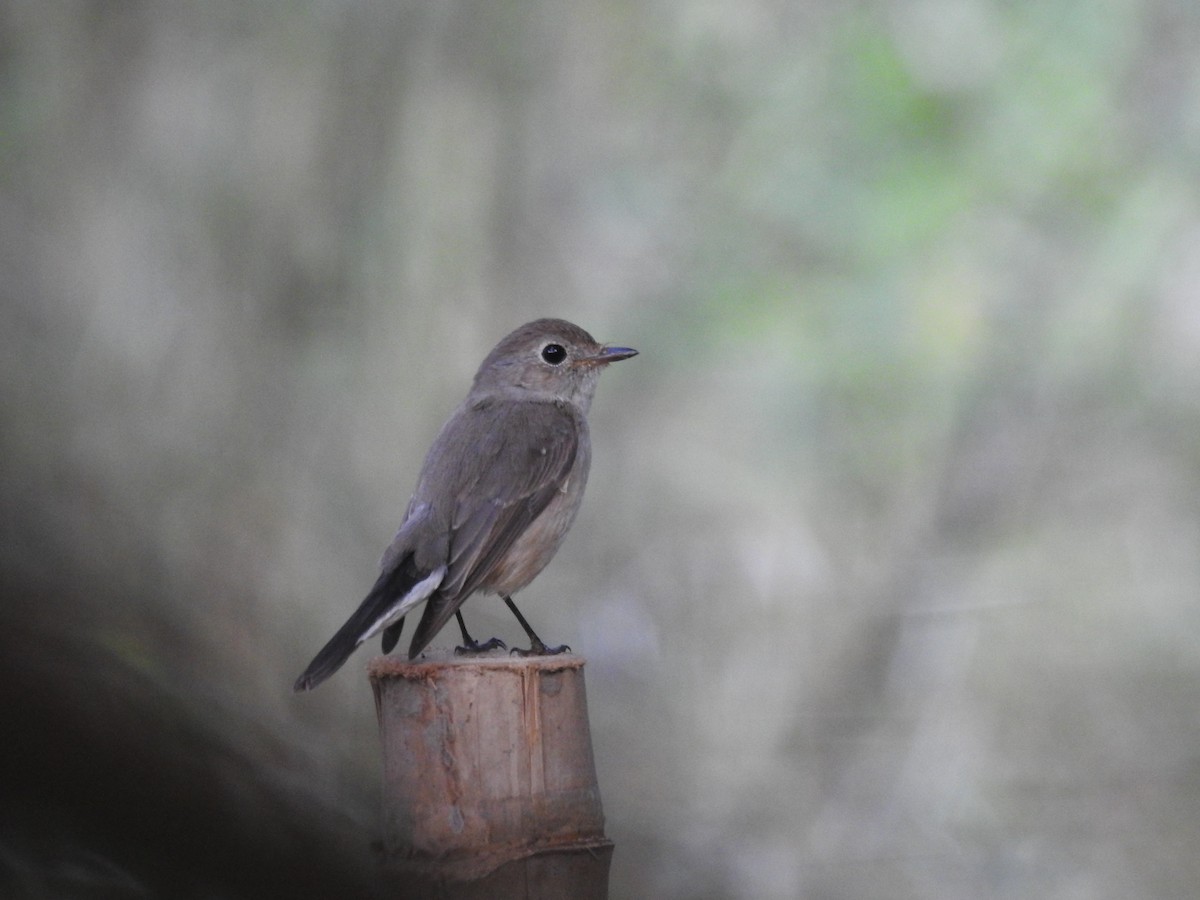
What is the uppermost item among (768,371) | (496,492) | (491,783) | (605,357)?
(768,371)

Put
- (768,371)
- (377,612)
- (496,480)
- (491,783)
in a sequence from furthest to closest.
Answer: (768,371)
(496,480)
(377,612)
(491,783)

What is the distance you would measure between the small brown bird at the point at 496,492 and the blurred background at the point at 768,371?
5.31 feet

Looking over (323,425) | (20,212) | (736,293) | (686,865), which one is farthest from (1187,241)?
(20,212)

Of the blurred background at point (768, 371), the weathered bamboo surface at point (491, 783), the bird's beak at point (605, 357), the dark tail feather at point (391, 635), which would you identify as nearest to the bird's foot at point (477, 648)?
the dark tail feather at point (391, 635)

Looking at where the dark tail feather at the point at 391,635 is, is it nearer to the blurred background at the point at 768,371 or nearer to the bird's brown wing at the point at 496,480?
the bird's brown wing at the point at 496,480

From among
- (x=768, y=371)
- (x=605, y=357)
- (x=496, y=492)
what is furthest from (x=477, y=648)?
(x=768, y=371)

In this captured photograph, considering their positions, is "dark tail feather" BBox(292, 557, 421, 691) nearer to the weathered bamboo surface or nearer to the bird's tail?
the bird's tail

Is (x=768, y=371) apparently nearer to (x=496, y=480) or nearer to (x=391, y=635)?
(x=496, y=480)

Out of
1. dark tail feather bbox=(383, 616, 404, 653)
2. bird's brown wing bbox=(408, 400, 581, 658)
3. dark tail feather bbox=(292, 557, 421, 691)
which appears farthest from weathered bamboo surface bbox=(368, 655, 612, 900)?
bird's brown wing bbox=(408, 400, 581, 658)

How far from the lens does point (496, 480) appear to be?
3.47 metres

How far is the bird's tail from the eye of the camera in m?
2.61

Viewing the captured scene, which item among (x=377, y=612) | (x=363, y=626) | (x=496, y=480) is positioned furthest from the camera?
(x=496, y=480)

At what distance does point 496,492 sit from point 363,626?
0.69 m

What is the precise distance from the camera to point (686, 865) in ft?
18.7
